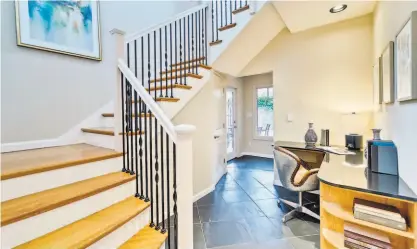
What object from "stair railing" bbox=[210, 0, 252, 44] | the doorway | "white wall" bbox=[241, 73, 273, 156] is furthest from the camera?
"white wall" bbox=[241, 73, 273, 156]

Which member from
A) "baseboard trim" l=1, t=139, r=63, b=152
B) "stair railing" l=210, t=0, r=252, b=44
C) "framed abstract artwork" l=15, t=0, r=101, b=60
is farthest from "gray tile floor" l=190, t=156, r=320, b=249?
"framed abstract artwork" l=15, t=0, r=101, b=60

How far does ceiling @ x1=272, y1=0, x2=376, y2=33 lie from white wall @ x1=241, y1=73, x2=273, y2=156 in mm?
2940

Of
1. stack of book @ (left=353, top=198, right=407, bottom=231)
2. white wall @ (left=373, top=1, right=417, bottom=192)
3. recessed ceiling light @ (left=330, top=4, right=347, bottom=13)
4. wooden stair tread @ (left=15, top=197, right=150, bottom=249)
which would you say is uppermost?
recessed ceiling light @ (left=330, top=4, right=347, bottom=13)

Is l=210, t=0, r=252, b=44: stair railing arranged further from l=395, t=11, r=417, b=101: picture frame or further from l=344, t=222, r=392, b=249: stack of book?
l=344, t=222, r=392, b=249: stack of book

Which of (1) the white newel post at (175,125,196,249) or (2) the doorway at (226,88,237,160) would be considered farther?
(2) the doorway at (226,88,237,160)

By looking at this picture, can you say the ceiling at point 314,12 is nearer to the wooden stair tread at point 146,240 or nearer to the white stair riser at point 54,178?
the white stair riser at point 54,178

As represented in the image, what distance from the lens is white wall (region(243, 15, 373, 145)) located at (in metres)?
2.96

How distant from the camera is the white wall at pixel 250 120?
6.08 metres

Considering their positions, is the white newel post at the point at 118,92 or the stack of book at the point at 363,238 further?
the white newel post at the point at 118,92

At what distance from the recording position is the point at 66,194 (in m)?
1.39

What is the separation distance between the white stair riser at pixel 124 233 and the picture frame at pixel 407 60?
6.55 ft

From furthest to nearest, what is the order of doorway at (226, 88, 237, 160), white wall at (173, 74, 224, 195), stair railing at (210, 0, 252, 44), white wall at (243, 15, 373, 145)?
doorway at (226, 88, 237, 160) → stair railing at (210, 0, 252, 44) → white wall at (173, 74, 224, 195) → white wall at (243, 15, 373, 145)

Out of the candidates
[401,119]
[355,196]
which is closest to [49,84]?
[355,196]

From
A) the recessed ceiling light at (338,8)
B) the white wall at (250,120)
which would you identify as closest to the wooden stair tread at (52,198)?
the recessed ceiling light at (338,8)
